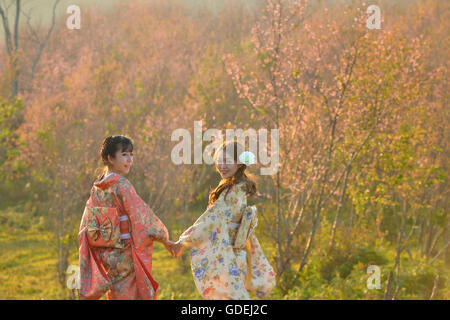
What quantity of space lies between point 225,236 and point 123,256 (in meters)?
0.76

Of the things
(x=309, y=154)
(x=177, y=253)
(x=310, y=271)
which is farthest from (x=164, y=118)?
(x=177, y=253)

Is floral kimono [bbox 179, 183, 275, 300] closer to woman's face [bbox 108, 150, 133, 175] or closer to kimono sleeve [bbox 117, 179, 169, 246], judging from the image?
kimono sleeve [bbox 117, 179, 169, 246]

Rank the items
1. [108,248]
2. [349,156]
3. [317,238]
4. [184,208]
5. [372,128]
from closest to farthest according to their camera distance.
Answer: [108,248], [372,128], [349,156], [317,238], [184,208]

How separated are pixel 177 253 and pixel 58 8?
2350cm

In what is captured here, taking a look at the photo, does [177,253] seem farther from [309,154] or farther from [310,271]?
[309,154]

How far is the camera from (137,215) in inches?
136

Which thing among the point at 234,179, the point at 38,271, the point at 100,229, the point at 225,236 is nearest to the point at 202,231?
the point at 225,236

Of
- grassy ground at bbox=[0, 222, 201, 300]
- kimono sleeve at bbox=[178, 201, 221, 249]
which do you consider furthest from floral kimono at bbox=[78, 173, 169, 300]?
grassy ground at bbox=[0, 222, 201, 300]

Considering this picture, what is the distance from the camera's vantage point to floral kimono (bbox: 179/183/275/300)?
362cm

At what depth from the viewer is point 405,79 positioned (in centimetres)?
812

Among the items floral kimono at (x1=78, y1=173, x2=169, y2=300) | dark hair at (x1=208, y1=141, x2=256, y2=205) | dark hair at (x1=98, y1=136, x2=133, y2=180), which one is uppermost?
dark hair at (x1=98, y1=136, x2=133, y2=180)

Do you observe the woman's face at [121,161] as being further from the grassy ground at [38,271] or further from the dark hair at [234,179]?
the grassy ground at [38,271]

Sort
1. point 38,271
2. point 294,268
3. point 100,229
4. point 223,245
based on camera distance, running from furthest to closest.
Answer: point 38,271 → point 294,268 → point 223,245 → point 100,229

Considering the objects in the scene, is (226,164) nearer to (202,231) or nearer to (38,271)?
(202,231)
